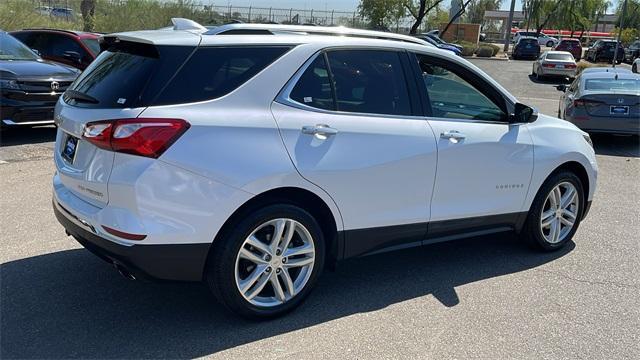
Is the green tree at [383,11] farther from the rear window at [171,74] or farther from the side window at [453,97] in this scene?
the rear window at [171,74]

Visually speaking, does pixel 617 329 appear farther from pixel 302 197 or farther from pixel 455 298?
pixel 302 197

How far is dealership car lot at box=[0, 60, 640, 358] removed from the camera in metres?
3.50

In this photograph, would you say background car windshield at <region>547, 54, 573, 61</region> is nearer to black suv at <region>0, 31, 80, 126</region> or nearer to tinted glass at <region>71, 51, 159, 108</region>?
black suv at <region>0, 31, 80, 126</region>

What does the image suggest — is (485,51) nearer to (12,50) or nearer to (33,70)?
(12,50)

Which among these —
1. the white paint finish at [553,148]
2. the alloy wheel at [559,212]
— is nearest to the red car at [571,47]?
the white paint finish at [553,148]

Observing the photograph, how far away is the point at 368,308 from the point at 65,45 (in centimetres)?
1005

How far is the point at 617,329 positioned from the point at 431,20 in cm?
4989

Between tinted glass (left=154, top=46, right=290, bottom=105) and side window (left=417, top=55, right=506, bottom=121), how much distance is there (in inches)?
50.3

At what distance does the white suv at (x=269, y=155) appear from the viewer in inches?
129

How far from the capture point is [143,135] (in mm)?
3207

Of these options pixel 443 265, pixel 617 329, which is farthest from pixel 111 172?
pixel 617 329

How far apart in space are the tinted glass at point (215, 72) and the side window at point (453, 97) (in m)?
1.28

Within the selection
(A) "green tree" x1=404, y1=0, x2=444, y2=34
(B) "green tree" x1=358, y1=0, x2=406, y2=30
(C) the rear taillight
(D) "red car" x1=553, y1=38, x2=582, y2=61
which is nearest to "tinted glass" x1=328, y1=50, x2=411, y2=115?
(C) the rear taillight

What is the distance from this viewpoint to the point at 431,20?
5094cm
